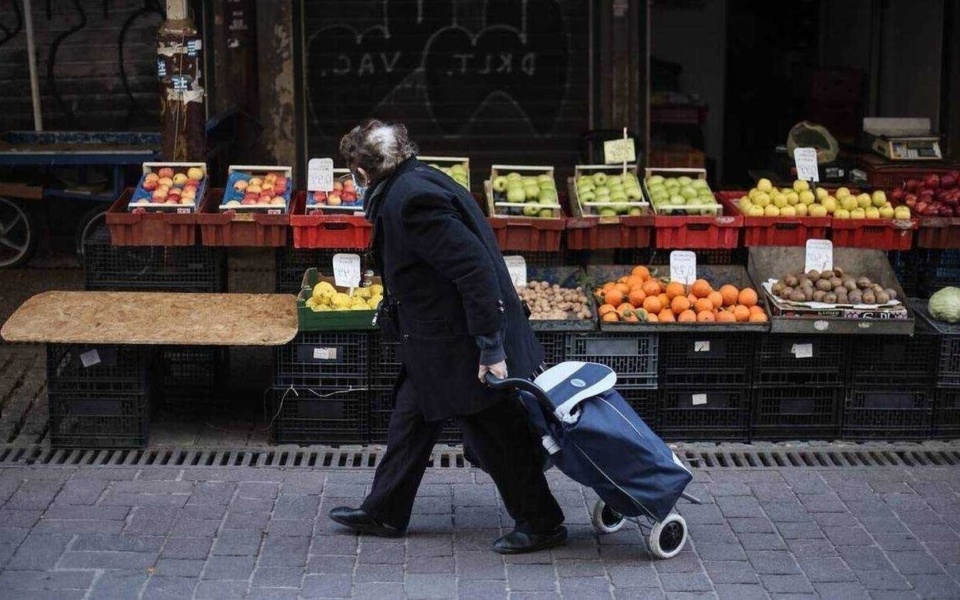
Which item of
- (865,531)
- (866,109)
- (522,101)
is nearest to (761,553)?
(865,531)

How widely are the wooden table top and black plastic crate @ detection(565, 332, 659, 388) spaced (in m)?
1.57

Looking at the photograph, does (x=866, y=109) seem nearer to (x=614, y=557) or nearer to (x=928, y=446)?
(x=928, y=446)

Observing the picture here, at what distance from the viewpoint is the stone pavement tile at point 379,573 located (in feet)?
19.3

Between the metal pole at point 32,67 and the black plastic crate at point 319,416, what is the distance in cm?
492

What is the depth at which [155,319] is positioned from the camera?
733cm

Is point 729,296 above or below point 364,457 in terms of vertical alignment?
above

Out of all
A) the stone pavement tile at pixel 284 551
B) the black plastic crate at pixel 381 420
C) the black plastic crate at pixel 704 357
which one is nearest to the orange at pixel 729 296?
the black plastic crate at pixel 704 357

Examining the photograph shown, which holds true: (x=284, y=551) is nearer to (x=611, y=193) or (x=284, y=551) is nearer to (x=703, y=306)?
(x=703, y=306)

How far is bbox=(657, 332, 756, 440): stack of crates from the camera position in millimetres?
7461

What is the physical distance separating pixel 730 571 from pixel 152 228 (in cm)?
384

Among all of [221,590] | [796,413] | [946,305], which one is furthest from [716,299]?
[221,590]

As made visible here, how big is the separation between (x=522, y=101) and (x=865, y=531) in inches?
235

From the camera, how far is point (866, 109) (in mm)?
12820

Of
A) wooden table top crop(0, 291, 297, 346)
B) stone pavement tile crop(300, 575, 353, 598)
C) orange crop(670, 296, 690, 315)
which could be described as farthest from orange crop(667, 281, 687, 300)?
stone pavement tile crop(300, 575, 353, 598)
